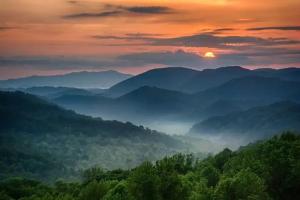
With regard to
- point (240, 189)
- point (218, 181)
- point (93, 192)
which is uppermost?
point (240, 189)

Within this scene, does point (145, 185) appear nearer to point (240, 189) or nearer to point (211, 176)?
point (240, 189)

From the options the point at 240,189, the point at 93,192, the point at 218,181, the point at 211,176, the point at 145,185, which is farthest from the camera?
the point at 211,176

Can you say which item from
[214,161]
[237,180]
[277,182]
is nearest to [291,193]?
[277,182]

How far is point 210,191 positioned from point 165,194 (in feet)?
23.2

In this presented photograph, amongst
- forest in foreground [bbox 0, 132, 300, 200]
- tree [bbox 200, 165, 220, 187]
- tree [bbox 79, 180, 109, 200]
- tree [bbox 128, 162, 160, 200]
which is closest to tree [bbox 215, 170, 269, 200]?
forest in foreground [bbox 0, 132, 300, 200]

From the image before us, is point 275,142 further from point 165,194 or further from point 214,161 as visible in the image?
point 165,194

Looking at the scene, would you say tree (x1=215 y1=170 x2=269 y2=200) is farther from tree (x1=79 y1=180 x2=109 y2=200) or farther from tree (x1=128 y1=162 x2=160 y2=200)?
tree (x1=79 y1=180 x2=109 y2=200)

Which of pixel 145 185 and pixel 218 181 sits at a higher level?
pixel 145 185

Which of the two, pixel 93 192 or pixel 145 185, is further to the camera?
pixel 93 192

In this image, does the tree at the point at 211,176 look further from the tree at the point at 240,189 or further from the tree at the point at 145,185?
the tree at the point at 145,185

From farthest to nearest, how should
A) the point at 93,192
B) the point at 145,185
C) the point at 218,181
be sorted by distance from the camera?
the point at 218,181, the point at 93,192, the point at 145,185

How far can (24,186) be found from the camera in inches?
6634

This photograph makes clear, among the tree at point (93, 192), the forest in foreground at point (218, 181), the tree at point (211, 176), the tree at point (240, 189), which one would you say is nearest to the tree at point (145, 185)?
the forest in foreground at point (218, 181)

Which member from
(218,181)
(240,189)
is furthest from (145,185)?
(218,181)
